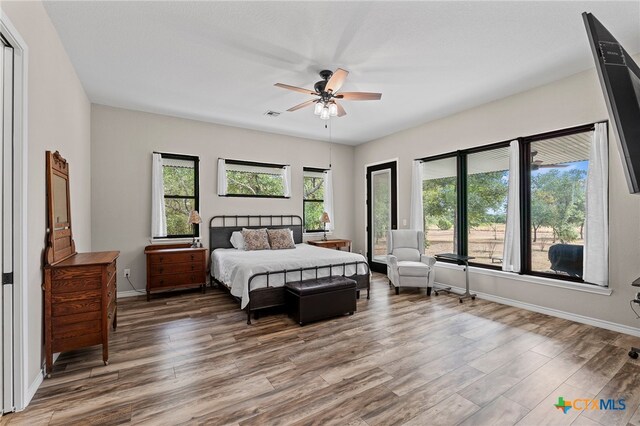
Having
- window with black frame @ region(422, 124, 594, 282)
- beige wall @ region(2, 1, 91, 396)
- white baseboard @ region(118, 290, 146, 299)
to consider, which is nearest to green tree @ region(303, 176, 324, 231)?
window with black frame @ region(422, 124, 594, 282)

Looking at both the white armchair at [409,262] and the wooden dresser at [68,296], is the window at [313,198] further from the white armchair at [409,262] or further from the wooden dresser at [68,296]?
the wooden dresser at [68,296]

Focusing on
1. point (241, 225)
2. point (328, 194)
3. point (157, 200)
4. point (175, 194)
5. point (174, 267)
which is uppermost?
point (328, 194)

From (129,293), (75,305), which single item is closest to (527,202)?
(75,305)

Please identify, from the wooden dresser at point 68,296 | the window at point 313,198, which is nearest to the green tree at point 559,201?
the window at point 313,198

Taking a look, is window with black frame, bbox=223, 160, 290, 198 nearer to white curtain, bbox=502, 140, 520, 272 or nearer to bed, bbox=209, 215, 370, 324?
bed, bbox=209, 215, 370, 324

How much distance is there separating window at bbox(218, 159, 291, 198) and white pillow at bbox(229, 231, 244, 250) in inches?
30.7

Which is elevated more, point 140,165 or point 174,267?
point 140,165

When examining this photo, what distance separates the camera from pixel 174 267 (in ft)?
15.3

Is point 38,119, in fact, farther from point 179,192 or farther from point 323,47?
point 179,192

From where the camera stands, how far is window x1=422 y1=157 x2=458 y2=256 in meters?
5.17

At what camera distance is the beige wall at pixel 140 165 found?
15.1 ft

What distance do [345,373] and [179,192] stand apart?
425 cm

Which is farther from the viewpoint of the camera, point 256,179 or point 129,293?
point 256,179

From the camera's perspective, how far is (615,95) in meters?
1.36
